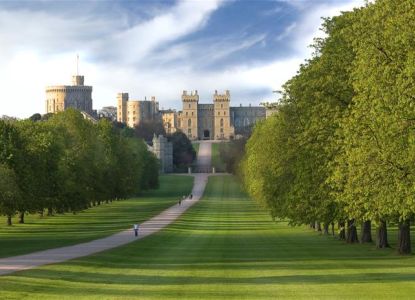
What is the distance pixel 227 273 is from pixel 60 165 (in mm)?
53101

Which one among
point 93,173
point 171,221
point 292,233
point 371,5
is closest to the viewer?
point 371,5

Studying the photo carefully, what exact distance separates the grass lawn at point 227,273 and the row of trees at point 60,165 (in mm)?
18403

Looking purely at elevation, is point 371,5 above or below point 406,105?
above

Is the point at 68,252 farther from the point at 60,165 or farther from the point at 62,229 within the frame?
the point at 60,165

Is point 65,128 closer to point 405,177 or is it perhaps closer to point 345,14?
point 345,14

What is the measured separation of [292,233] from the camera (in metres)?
58.3

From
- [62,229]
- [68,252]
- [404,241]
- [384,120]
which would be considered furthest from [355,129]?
[62,229]

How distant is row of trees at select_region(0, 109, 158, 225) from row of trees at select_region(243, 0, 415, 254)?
23082mm

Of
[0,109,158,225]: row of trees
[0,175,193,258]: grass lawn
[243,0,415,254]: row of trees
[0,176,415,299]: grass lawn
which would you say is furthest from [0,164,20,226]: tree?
[243,0,415,254]: row of trees

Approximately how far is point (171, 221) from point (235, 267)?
43892 millimetres

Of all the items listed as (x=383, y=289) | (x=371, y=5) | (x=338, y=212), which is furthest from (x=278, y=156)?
(x=383, y=289)

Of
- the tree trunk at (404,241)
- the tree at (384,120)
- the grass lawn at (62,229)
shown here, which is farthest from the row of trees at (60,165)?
the tree at (384,120)

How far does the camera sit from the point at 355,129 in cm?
3306

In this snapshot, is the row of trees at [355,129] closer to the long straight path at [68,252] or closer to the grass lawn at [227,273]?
the grass lawn at [227,273]
